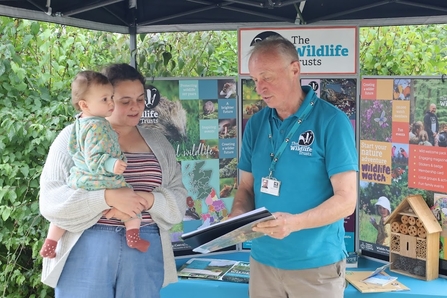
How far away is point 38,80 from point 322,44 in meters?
2.76

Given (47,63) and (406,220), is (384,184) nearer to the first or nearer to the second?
(406,220)

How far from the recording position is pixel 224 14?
3.74 metres

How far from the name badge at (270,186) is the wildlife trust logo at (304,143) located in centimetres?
16

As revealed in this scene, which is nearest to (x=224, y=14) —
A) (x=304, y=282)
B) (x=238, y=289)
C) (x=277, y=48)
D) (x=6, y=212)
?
(x=277, y=48)

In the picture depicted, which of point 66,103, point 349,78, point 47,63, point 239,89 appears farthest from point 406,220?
point 47,63

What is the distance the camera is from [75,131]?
7.33 feet

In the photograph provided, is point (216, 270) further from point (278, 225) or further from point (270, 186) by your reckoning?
point (278, 225)

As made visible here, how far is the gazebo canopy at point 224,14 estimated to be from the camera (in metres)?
3.35

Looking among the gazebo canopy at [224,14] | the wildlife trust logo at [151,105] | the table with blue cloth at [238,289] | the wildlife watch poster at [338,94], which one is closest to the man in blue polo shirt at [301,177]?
the table with blue cloth at [238,289]

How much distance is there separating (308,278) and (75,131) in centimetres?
113

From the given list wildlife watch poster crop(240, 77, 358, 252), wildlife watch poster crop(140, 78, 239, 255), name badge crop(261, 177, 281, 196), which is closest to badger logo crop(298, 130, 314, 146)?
name badge crop(261, 177, 281, 196)

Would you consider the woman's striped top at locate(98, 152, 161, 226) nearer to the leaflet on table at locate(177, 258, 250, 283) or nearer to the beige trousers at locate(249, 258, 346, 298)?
the beige trousers at locate(249, 258, 346, 298)

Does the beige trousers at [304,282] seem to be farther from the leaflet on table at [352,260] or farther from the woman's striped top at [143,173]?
the leaflet on table at [352,260]

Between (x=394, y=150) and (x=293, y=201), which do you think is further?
(x=394, y=150)
